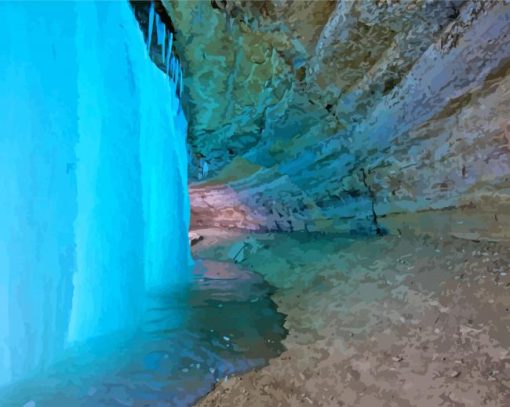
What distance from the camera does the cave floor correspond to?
101 inches

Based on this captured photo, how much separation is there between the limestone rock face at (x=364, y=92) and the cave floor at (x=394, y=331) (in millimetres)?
987

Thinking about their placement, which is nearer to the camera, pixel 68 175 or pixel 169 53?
pixel 68 175

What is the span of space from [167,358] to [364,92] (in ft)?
13.9

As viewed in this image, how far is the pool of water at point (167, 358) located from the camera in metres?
2.72

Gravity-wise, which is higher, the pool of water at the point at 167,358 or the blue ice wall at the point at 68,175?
the blue ice wall at the point at 68,175

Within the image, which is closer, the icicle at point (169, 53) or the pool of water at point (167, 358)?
the pool of water at point (167, 358)

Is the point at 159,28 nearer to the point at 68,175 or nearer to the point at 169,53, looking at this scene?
the point at 169,53

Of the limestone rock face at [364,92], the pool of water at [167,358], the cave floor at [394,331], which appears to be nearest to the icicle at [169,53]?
the limestone rock face at [364,92]

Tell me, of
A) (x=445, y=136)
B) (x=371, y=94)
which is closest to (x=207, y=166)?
(x=371, y=94)

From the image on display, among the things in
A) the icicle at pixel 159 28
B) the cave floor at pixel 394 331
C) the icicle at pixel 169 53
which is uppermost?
the icicle at pixel 159 28

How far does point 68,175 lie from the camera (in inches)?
130

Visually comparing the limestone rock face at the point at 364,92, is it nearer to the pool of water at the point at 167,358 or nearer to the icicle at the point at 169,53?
the icicle at the point at 169,53

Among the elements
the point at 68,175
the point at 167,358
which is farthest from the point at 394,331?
the point at 68,175

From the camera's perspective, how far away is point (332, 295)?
4.91m
